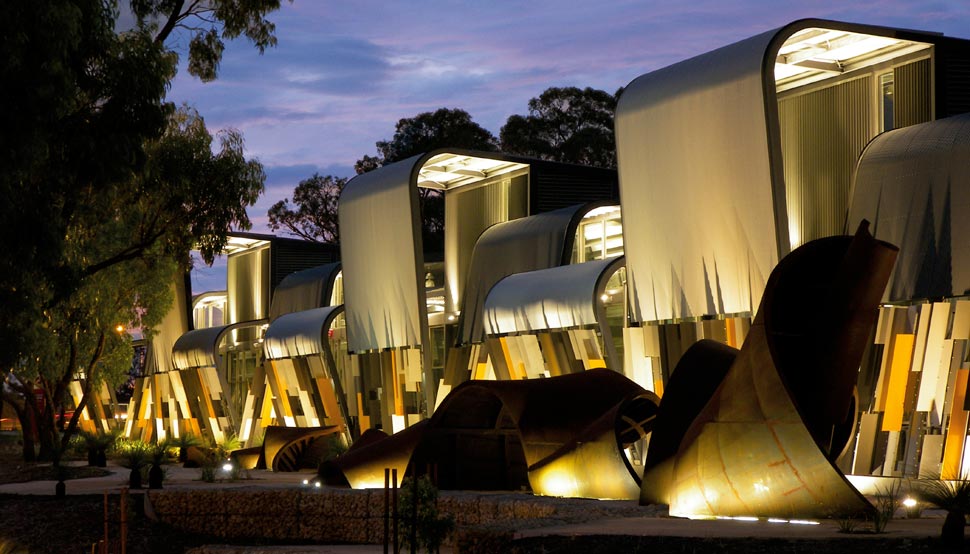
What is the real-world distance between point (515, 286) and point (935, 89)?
10333 mm

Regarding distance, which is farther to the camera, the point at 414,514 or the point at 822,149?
the point at 822,149

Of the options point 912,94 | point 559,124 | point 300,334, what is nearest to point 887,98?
point 912,94

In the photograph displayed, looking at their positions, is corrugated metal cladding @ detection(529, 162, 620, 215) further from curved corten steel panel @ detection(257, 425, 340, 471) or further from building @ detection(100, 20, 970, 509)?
curved corten steel panel @ detection(257, 425, 340, 471)

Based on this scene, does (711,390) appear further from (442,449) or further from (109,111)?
(109,111)

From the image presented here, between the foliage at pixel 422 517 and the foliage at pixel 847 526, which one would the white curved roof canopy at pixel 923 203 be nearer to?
the foliage at pixel 847 526

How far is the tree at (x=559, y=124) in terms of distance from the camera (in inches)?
2763

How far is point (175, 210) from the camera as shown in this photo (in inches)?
1037

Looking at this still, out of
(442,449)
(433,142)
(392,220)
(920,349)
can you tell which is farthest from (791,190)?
(433,142)

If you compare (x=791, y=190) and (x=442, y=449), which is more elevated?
(x=791, y=190)

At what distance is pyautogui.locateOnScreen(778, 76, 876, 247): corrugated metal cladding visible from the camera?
24500 mm

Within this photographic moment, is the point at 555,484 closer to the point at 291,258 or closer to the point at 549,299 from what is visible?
the point at 549,299

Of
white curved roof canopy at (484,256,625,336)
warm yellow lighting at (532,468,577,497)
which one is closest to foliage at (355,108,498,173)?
white curved roof canopy at (484,256,625,336)

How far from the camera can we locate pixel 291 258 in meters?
53.2

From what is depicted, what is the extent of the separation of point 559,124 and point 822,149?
46515 millimetres
